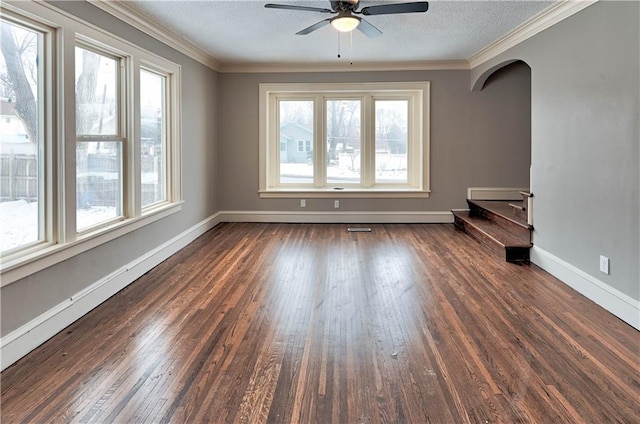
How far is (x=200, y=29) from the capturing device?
4.82 m

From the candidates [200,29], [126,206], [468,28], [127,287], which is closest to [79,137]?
[126,206]

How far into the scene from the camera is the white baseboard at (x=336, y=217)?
283 inches

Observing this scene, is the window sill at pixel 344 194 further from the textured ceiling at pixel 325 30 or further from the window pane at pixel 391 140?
the textured ceiling at pixel 325 30

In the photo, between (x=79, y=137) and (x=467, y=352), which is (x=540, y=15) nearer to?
(x=467, y=352)

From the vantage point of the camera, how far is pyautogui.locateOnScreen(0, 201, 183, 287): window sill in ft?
8.42

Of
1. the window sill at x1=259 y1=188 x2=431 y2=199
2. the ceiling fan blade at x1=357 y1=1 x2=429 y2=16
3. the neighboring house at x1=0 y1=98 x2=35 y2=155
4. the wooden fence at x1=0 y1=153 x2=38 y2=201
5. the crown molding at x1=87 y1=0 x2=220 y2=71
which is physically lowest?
the window sill at x1=259 y1=188 x2=431 y2=199

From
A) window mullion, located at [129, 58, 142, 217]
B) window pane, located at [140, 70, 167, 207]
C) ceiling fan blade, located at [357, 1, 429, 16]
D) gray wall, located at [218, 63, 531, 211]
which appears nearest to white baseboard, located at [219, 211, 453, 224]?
gray wall, located at [218, 63, 531, 211]

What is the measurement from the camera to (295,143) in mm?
7410

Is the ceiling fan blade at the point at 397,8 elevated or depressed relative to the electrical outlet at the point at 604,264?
elevated

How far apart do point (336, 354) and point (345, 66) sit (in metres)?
5.32

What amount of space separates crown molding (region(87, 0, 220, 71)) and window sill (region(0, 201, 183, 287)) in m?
1.78

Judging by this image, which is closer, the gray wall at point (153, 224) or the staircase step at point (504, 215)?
the gray wall at point (153, 224)

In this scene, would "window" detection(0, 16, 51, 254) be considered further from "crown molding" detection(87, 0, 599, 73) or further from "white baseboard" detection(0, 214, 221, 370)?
"crown molding" detection(87, 0, 599, 73)

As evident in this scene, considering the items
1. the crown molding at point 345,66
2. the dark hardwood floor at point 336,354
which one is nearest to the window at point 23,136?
the dark hardwood floor at point 336,354
